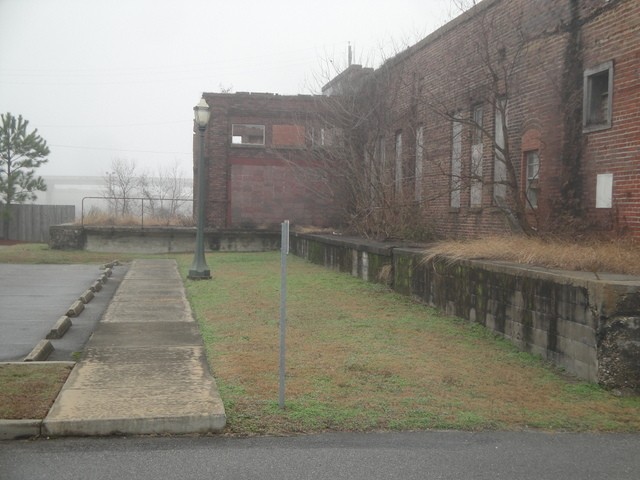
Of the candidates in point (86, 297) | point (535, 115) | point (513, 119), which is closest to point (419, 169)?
point (513, 119)

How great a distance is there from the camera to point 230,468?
14.5ft

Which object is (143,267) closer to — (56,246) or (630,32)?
(56,246)

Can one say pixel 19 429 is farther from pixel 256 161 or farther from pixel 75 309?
pixel 256 161

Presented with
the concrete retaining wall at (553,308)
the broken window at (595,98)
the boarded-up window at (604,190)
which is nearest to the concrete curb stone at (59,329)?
the concrete retaining wall at (553,308)

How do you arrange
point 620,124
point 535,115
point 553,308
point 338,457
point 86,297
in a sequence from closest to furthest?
1. point 338,457
2. point 553,308
3. point 620,124
4. point 86,297
5. point 535,115

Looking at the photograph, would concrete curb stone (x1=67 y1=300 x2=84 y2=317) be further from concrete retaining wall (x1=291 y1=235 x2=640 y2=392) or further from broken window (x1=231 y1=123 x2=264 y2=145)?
broken window (x1=231 y1=123 x2=264 y2=145)

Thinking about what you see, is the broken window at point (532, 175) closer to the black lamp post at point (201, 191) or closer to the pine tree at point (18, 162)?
the black lamp post at point (201, 191)

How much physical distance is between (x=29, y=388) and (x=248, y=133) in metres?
24.3

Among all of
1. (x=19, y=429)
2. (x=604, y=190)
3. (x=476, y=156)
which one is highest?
(x=476, y=156)

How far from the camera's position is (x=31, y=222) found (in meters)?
37.8

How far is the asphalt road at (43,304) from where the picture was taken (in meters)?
8.40

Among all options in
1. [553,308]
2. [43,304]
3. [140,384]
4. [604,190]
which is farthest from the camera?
[43,304]

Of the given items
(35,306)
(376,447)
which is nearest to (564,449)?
(376,447)

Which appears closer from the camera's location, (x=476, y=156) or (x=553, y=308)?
(x=553, y=308)
